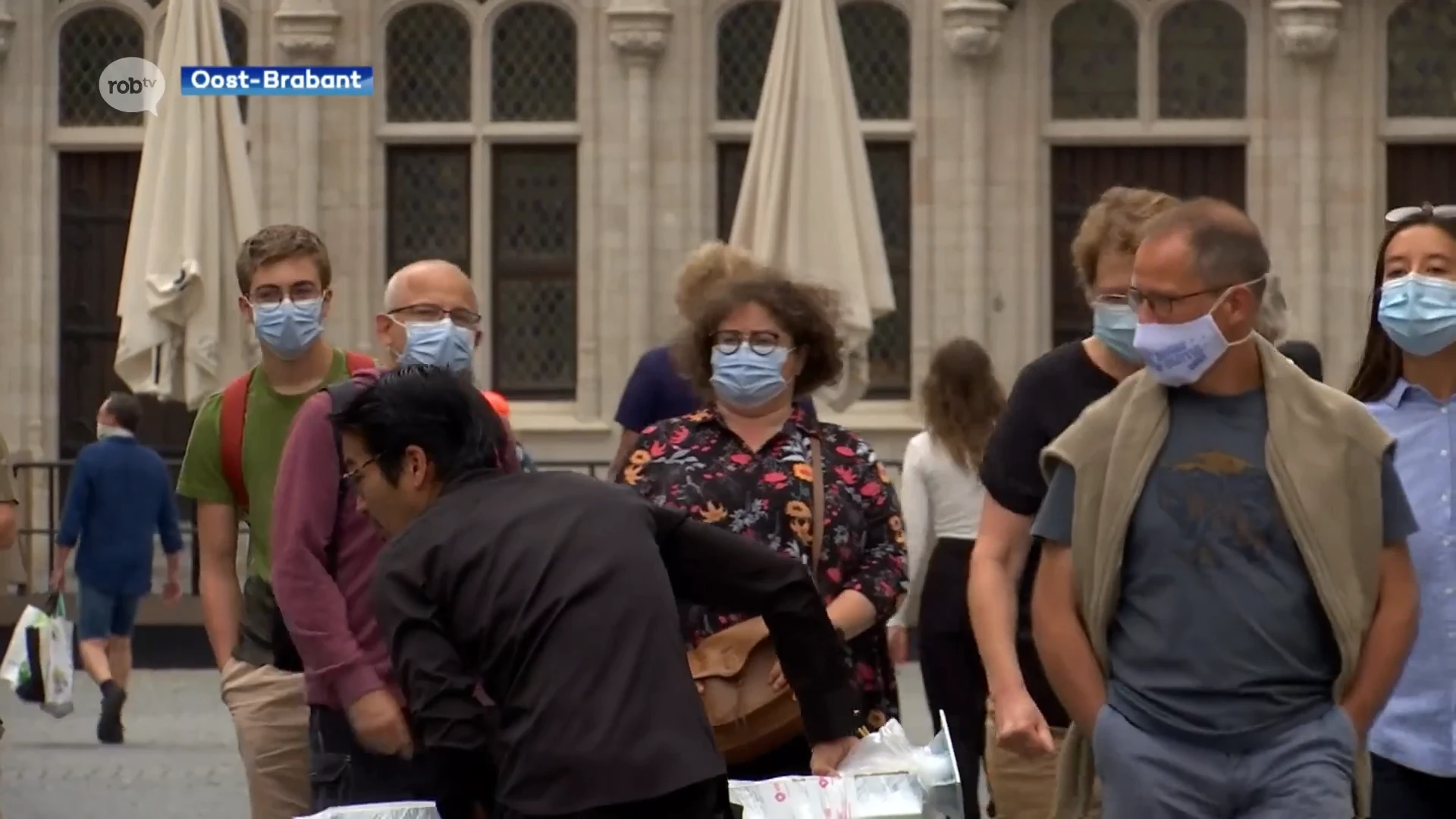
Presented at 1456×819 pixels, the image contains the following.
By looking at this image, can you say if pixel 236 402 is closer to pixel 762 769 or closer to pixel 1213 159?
pixel 762 769

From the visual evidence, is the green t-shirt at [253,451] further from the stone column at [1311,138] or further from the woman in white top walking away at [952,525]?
the stone column at [1311,138]

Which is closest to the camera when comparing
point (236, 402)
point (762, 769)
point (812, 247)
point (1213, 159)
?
point (762, 769)

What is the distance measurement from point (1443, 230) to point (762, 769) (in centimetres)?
174

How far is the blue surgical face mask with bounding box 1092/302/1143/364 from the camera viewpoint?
580 cm

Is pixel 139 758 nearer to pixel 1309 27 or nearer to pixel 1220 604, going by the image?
pixel 1220 604

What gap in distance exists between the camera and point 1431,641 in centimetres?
574

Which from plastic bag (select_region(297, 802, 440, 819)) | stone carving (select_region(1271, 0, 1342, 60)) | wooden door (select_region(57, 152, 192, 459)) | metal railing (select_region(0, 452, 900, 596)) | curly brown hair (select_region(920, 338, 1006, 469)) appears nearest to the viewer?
plastic bag (select_region(297, 802, 440, 819))

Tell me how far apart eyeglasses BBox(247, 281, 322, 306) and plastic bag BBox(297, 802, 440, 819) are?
2.12 meters

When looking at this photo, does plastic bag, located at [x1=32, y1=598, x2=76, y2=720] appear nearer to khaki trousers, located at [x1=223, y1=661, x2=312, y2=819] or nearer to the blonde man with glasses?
khaki trousers, located at [x1=223, y1=661, x2=312, y2=819]

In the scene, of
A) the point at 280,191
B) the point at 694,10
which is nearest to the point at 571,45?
the point at 694,10

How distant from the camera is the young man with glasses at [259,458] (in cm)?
641

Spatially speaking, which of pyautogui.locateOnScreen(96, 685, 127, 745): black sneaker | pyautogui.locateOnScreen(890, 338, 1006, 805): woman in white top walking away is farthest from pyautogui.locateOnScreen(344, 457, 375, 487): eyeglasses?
pyautogui.locateOnScreen(96, 685, 127, 745): black sneaker

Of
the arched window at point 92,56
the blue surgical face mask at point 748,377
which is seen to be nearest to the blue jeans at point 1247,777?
the blue surgical face mask at point 748,377

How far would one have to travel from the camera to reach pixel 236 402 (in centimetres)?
674
